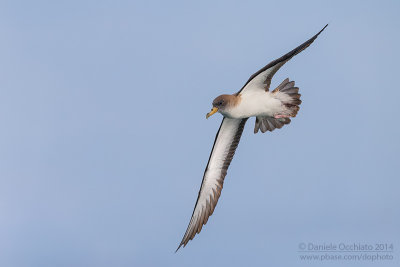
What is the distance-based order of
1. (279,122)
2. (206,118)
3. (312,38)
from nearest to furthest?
1. (312,38)
2. (206,118)
3. (279,122)

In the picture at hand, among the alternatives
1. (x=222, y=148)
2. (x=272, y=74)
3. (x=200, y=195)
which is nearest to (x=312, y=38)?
(x=272, y=74)

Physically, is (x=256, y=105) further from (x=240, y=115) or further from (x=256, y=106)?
(x=240, y=115)

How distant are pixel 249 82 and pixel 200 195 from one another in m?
4.04

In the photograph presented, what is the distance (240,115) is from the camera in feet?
54.4

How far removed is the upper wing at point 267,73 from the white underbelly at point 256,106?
0.19 m

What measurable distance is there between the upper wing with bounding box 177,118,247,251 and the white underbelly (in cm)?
140

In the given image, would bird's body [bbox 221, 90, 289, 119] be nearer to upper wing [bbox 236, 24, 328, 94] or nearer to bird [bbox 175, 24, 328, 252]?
bird [bbox 175, 24, 328, 252]

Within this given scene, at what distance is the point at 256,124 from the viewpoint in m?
18.0

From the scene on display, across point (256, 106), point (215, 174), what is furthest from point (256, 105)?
point (215, 174)

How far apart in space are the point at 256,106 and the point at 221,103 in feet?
3.53

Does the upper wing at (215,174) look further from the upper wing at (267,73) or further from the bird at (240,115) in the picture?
the upper wing at (267,73)

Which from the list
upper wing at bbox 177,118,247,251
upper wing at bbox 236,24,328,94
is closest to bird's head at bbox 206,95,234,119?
upper wing at bbox 236,24,328,94

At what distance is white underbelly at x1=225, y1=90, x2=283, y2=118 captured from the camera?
54.1 ft

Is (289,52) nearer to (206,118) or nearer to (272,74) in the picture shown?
(272,74)
